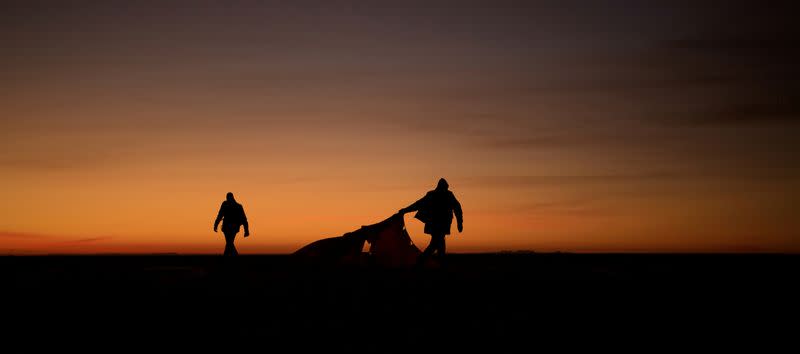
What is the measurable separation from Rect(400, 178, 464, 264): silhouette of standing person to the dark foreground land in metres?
2.54

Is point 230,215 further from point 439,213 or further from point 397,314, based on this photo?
point 397,314

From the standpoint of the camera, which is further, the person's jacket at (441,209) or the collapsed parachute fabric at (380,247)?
the collapsed parachute fabric at (380,247)

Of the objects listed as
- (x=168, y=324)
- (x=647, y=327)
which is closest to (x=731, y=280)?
(x=647, y=327)

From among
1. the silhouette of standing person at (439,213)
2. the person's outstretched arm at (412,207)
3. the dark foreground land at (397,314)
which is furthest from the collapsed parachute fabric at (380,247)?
the dark foreground land at (397,314)

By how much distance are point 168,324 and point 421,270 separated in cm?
1162

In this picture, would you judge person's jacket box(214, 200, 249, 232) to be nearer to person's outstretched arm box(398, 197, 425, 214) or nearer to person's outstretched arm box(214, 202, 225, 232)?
person's outstretched arm box(214, 202, 225, 232)

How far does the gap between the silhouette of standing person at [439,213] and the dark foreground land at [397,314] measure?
254 centimetres

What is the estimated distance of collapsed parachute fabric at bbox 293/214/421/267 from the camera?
2225cm

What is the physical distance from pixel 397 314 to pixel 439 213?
30.2ft

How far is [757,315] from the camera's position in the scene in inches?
413

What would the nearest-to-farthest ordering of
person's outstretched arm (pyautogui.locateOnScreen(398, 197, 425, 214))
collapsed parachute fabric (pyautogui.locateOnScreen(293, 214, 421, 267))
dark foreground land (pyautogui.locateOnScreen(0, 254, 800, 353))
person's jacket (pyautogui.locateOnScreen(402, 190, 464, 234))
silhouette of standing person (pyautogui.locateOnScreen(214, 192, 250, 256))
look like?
1. dark foreground land (pyautogui.locateOnScreen(0, 254, 800, 353))
2. person's jacket (pyautogui.locateOnScreen(402, 190, 464, 234))
3. person's outstretched arm (pyautogui.locateOnScreen(398, 197, 425, 214))
4. collapsed parachute fabric (pyautogui.locateOnScreen(293, 214, 421, 267))
5. silhouette of standing person (pyautogui.locateOnScreen(214, 192, 250, 256))

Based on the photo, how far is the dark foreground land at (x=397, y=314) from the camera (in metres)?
8.20

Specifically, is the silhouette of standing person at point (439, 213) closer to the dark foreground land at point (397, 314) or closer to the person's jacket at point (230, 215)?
the dark foreground land at point (397, 314)

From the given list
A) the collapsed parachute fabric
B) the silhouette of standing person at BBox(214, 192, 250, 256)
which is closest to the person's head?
the collapsed parachute fabric
